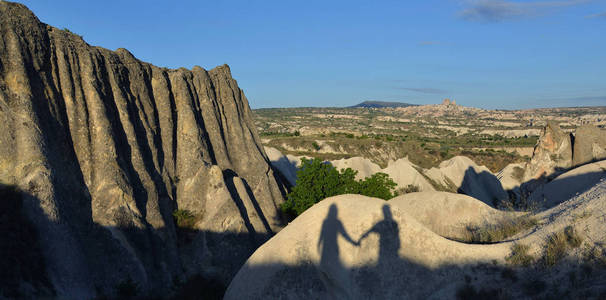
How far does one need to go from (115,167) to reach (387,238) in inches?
519

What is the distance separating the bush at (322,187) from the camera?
87.6 feet

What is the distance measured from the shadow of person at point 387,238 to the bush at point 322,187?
496 inches

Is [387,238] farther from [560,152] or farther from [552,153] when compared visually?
[552,153]

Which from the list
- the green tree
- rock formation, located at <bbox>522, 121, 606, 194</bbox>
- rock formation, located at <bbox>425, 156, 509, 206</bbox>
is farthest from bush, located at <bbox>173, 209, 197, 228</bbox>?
rock formation, located at <bbox>522, 121, 606, 194</bbox>

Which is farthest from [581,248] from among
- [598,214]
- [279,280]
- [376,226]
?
[279,280]

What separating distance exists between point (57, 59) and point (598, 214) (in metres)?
22.7

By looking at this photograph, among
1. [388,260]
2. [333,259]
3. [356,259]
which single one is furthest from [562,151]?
[333,259]

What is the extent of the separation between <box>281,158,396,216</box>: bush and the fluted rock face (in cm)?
178

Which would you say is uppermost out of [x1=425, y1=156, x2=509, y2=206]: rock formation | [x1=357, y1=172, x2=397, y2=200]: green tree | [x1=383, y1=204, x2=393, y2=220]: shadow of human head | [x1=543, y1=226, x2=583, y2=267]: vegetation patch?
[x1=383, y1=204, x2=393, y2=220]: shadow of human head

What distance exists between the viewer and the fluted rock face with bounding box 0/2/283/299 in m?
14.7

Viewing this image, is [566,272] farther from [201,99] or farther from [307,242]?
[201,99]

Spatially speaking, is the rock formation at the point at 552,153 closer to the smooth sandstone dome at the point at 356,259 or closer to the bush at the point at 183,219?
the smooth sandstone dome at the point at 356,259

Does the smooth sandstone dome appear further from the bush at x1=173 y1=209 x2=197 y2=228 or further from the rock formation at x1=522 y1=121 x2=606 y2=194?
the rock formation at x1=522 y1=121 x2=606 y2=194

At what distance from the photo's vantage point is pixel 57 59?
59.6 ft
